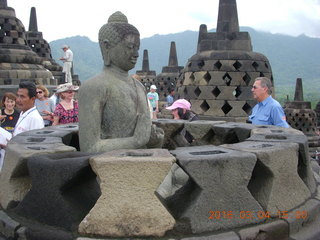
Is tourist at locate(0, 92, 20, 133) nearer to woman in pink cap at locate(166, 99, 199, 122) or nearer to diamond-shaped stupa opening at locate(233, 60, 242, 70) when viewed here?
woman in pink cap at locate(166, 99, 199, 122)

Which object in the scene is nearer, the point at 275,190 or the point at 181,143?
the point at 275,190

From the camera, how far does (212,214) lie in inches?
78.0

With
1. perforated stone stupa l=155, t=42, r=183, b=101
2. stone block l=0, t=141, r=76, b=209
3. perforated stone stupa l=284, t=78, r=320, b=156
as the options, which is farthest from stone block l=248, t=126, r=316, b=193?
perforated stone stupa l=155, t=42, r=183, b=101

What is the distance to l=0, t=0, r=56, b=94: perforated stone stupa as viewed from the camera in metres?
8.45

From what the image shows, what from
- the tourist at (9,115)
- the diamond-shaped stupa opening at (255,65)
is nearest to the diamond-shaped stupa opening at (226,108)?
the diamond-shaped stupa opening at (255,65)

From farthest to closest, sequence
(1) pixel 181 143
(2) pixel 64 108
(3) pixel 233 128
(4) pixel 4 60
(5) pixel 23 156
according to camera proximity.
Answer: (4) pixel 4 60
(2) pixel 64 108
(1) pixel 181 143
(3) pixel 233 128
(5) pixel 23 156

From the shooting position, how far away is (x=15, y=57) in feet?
→ 29.1

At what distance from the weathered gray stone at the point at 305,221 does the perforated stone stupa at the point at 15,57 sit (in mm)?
7513

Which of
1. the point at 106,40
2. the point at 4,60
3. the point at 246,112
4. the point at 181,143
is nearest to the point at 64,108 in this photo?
the point at 181,143

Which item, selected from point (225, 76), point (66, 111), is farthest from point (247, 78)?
point (66, 111)

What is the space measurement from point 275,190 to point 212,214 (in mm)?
489

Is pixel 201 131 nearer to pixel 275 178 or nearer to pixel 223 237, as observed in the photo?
pixel 275 178

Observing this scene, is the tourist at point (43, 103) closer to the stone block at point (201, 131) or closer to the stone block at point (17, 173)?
the stone block at point (201, 131)

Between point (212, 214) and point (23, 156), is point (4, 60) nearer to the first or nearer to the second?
point (23, 156)
